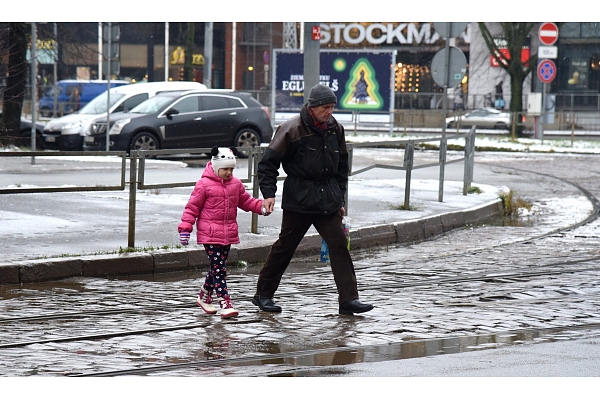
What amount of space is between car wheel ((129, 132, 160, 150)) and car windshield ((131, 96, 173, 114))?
66 cm

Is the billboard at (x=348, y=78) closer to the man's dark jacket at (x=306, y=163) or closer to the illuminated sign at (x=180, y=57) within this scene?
the illuminated sign at (x=180, y=57)

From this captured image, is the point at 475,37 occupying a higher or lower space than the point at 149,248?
higher

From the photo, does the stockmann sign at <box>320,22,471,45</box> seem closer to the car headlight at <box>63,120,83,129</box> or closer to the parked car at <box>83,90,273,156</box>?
the car headlight at <box>63,120,83,129</box>

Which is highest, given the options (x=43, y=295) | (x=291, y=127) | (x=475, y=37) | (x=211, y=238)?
(x=475, y=37)

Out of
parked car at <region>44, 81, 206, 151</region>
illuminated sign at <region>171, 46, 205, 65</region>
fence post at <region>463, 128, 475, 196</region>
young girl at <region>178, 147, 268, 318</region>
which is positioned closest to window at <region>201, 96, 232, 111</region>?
parked car at <region>44, 81, 206, 151</region>

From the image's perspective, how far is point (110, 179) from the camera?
1055 cm

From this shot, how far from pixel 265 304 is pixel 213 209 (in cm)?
84

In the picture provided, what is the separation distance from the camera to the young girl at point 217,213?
7.41 metres

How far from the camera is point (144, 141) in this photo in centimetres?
2247

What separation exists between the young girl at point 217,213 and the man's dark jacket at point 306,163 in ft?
0.82

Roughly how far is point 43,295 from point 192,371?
112 inches

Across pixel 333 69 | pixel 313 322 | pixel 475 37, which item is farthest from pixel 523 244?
pixel 475 37

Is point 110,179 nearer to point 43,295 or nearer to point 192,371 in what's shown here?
point 43,295
